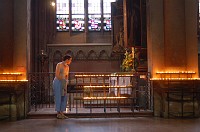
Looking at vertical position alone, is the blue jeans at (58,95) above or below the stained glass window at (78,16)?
below

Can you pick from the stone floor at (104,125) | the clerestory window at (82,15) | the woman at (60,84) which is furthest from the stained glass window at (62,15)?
the stone floor at (104,125)

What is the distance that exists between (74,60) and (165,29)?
8829 mm

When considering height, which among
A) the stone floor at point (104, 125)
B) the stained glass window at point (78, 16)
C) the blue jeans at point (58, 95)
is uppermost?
the stained glass window at point (78, 16)

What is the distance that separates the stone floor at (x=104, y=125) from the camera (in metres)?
7.60

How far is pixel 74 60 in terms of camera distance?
1816 centimetres

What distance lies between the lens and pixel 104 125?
27.1 ft

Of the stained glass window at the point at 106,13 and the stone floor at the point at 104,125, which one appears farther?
the stained glass window at the point at 106,13

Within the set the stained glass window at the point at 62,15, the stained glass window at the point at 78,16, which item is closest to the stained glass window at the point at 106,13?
the stained glass window at the point at 78,16

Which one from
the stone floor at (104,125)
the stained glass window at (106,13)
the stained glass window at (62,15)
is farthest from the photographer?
the stained glass window at (106,13)

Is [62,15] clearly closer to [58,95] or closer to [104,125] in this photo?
[58,95]

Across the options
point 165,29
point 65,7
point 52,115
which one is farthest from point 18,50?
point 65,7

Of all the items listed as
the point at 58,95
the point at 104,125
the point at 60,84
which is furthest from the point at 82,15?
the point at 104,125

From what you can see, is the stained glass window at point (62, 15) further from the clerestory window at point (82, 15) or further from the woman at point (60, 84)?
the woman at point (60, 84)

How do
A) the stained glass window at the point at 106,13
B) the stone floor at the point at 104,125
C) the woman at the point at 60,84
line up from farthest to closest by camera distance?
the stained glass window at the point at 106,13, the woman at the point at 60,84, the stone floor at the point at 104,125
